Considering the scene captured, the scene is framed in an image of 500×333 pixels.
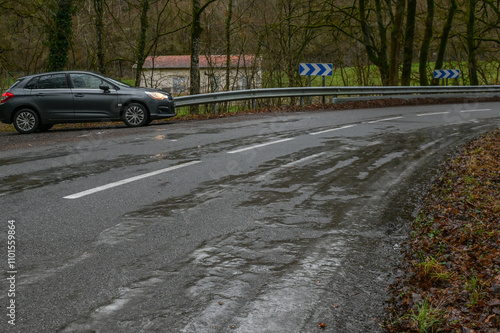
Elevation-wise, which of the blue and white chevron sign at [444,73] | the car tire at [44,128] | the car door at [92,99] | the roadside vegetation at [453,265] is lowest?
the roadside vegetation at [453,265]

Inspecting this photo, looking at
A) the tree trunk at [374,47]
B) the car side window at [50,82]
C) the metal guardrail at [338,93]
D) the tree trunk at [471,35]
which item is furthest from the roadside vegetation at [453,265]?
the tree trunk at [471,35]

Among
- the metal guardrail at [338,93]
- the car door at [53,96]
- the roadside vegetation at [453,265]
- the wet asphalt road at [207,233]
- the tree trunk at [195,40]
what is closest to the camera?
the roadside vegetation at [453,265]

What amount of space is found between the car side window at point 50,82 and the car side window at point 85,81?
272 mm

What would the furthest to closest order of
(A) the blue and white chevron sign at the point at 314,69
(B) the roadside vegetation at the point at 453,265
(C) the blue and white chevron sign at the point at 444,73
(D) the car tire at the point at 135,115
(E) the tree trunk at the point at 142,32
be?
(C) the blue and white chevron sign at the point at 444,73 → (E) the tree trunk at the point at 142,32 → (A) the blue and white chevron sign at the point at 314,69 → (D) the car tire at the point at 135,115 → (B) the roadside vegetation at the point at 453,265

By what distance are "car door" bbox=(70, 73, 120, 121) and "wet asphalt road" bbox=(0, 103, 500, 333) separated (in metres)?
4.03

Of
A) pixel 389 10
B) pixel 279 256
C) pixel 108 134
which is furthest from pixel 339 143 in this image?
pixel 389 10

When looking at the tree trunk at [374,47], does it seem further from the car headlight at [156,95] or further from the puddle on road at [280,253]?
the puddle on road at [280,253]

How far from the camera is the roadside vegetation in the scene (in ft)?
11.6

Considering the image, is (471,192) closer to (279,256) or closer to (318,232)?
(318,232)

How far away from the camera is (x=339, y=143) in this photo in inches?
458

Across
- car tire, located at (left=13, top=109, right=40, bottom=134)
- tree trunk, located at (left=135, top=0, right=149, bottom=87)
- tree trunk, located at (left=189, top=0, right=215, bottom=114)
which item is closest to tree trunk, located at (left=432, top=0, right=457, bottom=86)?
tree trunk, located at (left=189, top=0, right=215, bottom=114)

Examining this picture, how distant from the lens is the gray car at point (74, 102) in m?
14.7

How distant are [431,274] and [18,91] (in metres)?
13.4

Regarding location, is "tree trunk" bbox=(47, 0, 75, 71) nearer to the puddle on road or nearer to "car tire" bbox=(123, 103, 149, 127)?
"car tire" bbox=(123, 103, 149, 127)
